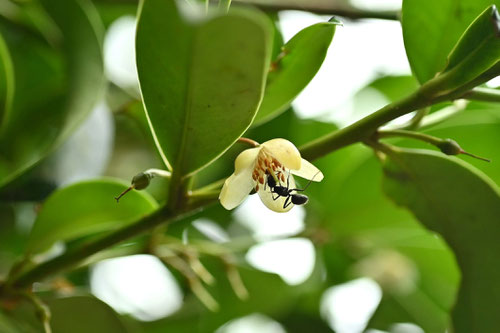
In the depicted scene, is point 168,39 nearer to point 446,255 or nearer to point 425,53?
point 425,53

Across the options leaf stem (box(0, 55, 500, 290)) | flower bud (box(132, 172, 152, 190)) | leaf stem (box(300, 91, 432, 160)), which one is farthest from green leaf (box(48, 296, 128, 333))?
leaf stem (box(300, 91, 432, 160))

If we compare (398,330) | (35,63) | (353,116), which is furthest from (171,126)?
(398,330)

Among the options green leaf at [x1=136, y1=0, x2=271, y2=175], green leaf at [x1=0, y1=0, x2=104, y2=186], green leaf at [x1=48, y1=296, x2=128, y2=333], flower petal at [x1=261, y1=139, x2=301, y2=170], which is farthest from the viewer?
green leaf at [x1=0, y1=0, x2=104, y2=186]

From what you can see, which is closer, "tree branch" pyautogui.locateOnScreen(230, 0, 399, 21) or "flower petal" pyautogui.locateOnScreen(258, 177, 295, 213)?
"flower petal" pyautogui.locateOnScreen(258, 177, 295, 213)

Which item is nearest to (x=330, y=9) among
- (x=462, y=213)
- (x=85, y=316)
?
(x=462, y=213)

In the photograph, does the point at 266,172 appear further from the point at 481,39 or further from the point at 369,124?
the point at 481,39

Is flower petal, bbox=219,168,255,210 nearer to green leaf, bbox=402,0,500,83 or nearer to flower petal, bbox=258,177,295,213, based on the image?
flower petal, bbox=258,177,295,213
